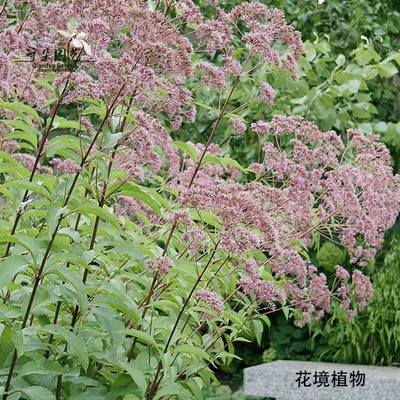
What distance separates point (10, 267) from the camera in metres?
1.61

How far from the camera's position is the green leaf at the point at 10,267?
1.58 m

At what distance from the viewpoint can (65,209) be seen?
5.40 ft

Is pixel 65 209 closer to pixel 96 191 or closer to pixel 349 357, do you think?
pixel 96 191

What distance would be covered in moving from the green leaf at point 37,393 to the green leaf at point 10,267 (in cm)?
29

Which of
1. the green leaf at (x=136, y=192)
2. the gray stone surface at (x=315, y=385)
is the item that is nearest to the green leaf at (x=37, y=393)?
the green leaf at (x=136, y=192)

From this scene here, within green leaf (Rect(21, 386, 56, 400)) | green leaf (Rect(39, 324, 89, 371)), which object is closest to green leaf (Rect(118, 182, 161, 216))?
green leaf (Rect(39, 324, 89, 371))

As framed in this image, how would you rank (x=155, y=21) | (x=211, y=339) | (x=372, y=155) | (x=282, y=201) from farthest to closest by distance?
1. (x=372, y=155)
2. (x=211, y=339)
3. (x=282, y=201)
4. (x=155, y=21)

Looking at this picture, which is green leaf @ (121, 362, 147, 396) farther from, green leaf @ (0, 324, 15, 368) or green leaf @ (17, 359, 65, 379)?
green leaf @ (0, 324, 15, 368)

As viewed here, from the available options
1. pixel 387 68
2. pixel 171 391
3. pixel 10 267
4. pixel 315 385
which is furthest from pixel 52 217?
pixel 387 68

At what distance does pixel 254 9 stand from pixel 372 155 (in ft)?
2.67

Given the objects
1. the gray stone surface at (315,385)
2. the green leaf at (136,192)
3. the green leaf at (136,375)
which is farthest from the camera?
the gray stone surface at (315,385)

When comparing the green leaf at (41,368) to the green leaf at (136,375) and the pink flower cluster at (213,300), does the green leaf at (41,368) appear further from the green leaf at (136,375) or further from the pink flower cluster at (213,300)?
the pink flower cluster at (213,300)

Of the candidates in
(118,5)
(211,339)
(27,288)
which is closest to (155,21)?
A: (118,5)

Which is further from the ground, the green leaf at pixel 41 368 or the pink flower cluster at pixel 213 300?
the pink flower cluster at pixel 213 300
